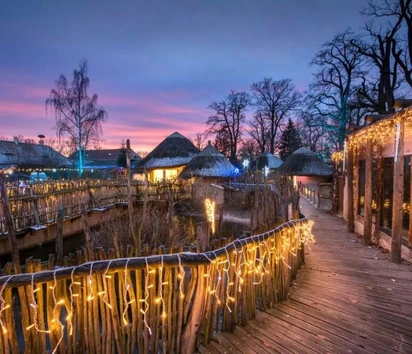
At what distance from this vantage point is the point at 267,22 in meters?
16.5

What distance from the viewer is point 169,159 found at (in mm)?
26047

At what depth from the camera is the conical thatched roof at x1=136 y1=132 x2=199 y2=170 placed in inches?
1019

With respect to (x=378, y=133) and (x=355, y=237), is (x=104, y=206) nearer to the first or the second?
(x=355, y=237)

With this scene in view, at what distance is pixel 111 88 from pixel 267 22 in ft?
49.0

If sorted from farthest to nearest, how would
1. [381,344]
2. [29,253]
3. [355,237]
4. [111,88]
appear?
1. [111,88]
2. [29,253]
3. [355,237]
4. [381,344]

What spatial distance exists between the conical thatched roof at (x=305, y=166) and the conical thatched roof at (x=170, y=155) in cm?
953

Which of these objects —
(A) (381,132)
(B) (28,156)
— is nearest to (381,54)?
(A) (381,132)

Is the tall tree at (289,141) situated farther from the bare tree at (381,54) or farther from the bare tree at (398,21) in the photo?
the bare tree at (398,21)

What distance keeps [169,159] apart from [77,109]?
29.6 feet

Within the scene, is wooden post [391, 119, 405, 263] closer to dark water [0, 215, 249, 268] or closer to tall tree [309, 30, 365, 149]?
dark water [0, 215, 249, 268]

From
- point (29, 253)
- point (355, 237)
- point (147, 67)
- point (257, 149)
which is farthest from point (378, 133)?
point (257, 149)

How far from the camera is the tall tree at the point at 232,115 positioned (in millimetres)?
35062

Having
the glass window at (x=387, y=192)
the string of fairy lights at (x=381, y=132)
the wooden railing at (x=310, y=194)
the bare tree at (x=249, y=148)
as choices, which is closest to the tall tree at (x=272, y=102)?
the bare tree at (x=249, y=148)

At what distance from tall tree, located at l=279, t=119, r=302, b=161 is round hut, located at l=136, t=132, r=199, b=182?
603 inches
